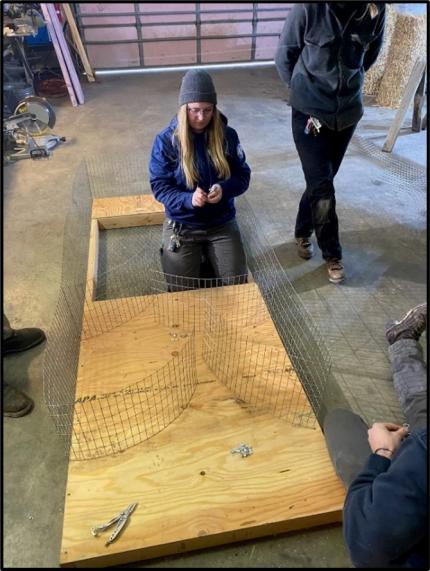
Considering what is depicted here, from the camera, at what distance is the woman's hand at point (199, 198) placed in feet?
5.56

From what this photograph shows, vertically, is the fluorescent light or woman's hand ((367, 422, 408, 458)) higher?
woman's hand ((367, 422, 408, 458))

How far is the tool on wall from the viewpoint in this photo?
11.8 ft

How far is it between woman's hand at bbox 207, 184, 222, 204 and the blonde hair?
9cm

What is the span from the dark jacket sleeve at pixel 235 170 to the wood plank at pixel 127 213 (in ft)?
2.80

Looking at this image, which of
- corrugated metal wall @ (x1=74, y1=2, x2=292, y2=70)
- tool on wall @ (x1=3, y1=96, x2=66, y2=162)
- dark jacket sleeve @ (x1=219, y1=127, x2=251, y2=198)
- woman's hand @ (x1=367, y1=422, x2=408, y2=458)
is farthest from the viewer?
corrugated metal wall @ (x1=74, y1=2, x2=292, y2=70)

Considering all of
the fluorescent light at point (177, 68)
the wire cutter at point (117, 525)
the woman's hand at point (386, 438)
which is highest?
the woman's hand at point (386, 438)

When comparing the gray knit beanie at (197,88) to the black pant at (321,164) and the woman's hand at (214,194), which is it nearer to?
the woman's hand at (214,194)

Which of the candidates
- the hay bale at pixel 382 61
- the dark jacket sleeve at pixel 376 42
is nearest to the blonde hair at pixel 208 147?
the dark jacket sleeve at pixel 376 42

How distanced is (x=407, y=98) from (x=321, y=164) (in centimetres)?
189

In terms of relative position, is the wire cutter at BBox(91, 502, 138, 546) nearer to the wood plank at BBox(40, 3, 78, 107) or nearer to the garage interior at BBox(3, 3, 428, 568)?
the garage interior at BBox(3, 3, 428, 568)

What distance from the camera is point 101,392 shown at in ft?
4.77

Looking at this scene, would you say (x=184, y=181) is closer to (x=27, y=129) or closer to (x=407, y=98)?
(x=407, y=98)

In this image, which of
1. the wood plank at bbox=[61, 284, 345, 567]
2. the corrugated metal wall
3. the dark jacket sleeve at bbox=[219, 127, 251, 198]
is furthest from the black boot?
the corrugated metal wall

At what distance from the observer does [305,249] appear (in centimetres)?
237
